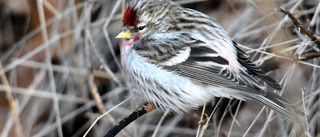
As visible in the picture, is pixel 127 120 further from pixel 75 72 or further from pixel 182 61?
pixel 75 72

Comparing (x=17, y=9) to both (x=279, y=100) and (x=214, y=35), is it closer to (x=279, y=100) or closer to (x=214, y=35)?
(x=214, y=35)

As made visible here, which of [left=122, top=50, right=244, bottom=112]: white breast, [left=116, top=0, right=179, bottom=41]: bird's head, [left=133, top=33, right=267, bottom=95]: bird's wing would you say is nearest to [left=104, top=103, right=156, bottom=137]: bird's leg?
[left=122, top=50, right=244, bottom=112]: white breast

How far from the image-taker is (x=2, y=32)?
11.2 feet

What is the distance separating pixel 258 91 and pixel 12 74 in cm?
209

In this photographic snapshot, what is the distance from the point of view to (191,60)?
2074 millimetres

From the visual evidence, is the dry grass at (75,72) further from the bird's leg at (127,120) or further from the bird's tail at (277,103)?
the bird's tail at (277,103)

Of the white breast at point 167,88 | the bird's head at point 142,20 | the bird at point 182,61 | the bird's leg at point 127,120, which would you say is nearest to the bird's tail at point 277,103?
the bird at point 182,61

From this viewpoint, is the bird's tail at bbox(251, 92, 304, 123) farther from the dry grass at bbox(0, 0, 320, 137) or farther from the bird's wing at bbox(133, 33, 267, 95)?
the dry grass at bbox(0, 0, 320, 137)

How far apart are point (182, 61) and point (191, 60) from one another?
45mm

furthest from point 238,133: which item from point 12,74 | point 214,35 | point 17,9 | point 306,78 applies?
point 17,9

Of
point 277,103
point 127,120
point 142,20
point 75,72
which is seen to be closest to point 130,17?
point 142,20

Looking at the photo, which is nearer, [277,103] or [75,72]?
[277,103]

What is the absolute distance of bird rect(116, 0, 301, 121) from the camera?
2.01 m

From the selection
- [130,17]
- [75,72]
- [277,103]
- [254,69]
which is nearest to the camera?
[277,103]
